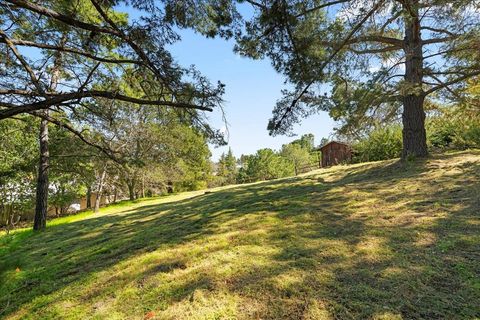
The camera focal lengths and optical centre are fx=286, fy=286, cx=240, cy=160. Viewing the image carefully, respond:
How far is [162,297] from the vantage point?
264cm

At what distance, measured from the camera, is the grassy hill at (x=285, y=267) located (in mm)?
2273

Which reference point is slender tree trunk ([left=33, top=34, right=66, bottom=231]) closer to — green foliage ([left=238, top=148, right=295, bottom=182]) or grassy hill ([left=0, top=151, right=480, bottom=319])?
grassy hill ([left=0, top=151, right=480, bottom=319])

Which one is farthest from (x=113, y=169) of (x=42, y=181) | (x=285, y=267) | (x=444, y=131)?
(x=444, y=131)

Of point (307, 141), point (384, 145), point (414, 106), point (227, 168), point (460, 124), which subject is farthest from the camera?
point (307, 141)

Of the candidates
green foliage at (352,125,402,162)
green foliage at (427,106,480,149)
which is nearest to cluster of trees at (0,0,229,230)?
green foliage at (427,106,480,149)

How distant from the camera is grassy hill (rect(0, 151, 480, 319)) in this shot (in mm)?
2273

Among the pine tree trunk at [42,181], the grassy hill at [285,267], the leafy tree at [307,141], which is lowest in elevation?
the grassy hill at [285,267]

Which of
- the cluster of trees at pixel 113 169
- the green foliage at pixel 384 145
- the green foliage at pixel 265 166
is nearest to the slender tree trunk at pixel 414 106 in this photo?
the green foliage at pixel 384 145

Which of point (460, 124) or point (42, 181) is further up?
point (460, 124)

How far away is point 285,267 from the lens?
114 inches

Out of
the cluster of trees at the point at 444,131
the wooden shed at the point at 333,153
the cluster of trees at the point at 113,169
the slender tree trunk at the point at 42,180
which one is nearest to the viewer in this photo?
the cluster of trees at the point at 444,131

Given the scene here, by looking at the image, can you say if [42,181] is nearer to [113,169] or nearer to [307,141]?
[113,169]

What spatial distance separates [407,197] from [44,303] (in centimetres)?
542

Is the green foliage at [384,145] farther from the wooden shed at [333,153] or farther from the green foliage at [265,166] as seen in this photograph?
the green foliage at [265,166]
